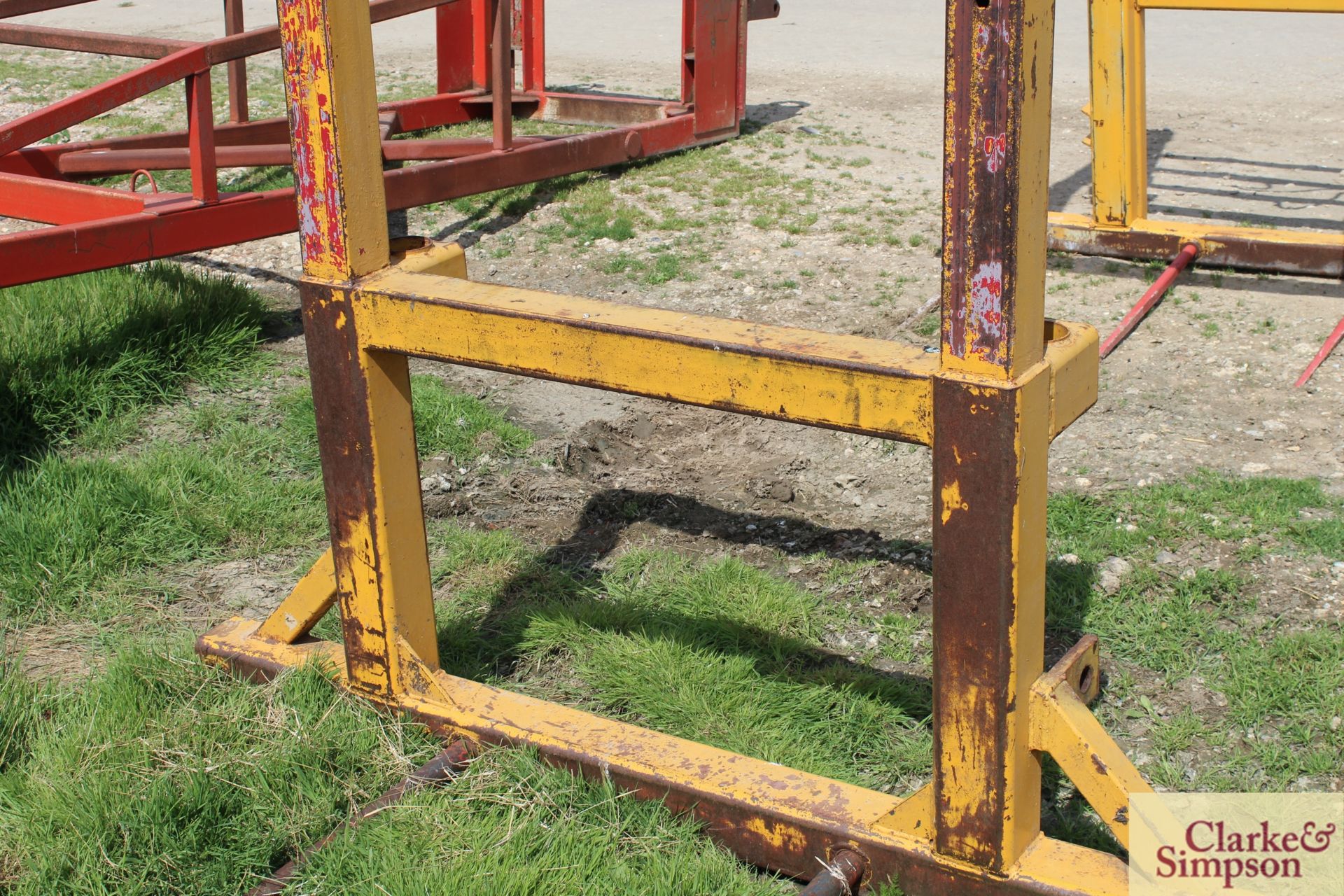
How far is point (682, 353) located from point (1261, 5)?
3769 millimetres

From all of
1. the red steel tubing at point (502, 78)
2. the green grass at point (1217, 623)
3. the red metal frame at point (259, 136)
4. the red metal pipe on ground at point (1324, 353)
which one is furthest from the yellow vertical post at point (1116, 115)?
the red steel tubing at point (502, 78)

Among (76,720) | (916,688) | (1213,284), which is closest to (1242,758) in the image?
(916,688)

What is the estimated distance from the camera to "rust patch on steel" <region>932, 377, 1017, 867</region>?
1.84 meters

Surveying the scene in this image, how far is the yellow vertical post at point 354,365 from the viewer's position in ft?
7.34

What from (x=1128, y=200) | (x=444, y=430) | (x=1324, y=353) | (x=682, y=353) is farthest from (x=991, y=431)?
(x=1128, y=200)

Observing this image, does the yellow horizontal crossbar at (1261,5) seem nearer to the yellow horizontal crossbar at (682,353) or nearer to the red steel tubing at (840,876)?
the yellow horizontal crossbar at (682,353)

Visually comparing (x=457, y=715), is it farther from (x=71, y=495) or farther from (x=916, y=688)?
(x=71, y=495)

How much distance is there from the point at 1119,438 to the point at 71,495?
294 centimetres

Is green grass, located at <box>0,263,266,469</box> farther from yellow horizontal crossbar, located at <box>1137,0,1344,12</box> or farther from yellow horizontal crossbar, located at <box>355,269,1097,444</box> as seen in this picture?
yellow horizontal crossbar, located at <box>1137,0,1344,12</box>

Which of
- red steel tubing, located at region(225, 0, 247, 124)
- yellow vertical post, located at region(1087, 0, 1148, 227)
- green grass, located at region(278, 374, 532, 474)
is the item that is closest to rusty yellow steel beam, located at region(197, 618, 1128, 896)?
green grass, located at region(278, 374, 532, 474)

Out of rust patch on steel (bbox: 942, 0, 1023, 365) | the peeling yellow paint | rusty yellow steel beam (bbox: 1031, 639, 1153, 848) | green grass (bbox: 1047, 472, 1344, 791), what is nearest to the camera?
rust patch on steel (bbox: 942, 0, 1023, 365)

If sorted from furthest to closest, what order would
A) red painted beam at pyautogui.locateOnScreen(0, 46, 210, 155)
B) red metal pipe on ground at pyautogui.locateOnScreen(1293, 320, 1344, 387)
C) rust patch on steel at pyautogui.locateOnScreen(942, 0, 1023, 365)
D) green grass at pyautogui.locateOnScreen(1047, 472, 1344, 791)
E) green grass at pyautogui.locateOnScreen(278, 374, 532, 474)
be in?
red painted beam at pyautogui.locateOnScreen(0, 46, 210, 155) < red metal pipe on ground at pyautogui.locateOnScreen(1293, 320, 1344, 387) < green grass at pyautogui.locateOnScreen(278, 374, 532, 474) < green grass at pyautogui.locateOnScreen(1047, 472, 1344, 791) < rust patch on steel at pyautogui.locateOnScreen(942, 0, 1023, 365)

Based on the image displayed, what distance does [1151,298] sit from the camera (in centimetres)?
482

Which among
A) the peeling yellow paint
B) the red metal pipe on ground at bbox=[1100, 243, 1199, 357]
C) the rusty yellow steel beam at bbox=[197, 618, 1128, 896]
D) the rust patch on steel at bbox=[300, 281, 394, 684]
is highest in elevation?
the rust patch on steel at bbox=[300, 281, 394, 684]
